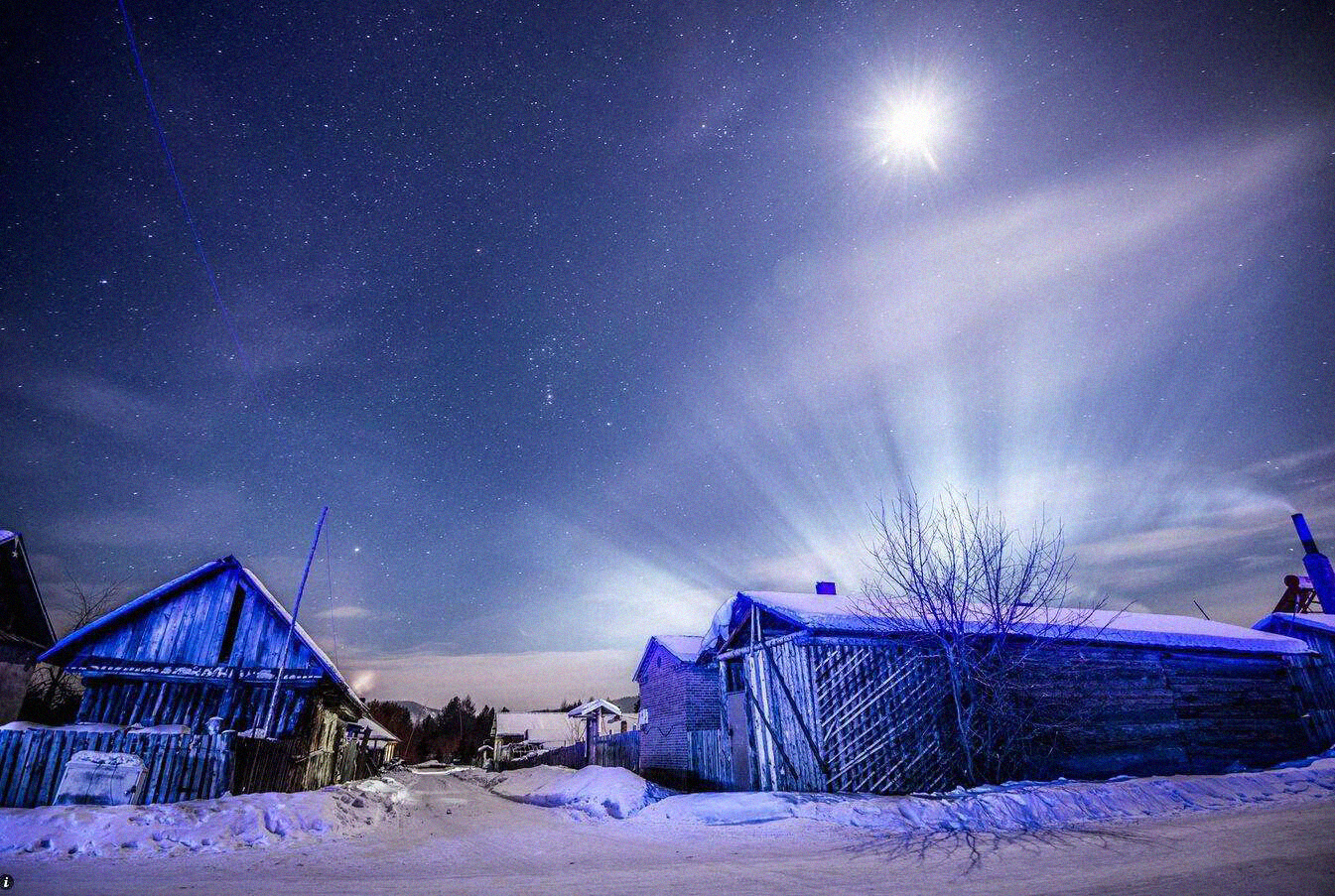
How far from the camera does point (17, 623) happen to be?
18031mm

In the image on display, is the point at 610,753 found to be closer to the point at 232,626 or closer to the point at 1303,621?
the point at 232,626

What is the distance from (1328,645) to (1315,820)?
18837mm

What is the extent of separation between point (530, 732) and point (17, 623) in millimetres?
61836

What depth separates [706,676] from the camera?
25047 mm

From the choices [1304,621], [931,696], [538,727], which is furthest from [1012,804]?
[538,727]

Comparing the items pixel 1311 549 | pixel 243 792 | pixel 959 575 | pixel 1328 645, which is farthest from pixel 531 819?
pixel 1311 549

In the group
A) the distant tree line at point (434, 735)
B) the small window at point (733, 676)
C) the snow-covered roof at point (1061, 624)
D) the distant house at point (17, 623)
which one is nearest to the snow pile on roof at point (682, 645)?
the snow-covered roof at point (1061, 624)

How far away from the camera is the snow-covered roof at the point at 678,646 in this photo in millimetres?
25719

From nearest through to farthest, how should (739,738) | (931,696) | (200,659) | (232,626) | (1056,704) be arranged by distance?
(931,696), (200,659), (1056,704), (232,626), (739,738)

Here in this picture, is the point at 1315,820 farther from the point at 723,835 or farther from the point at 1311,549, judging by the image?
the point at 1311,549

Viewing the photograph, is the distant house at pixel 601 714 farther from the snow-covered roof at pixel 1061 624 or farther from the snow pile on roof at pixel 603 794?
the snow-covered roof at pixel 1061 624

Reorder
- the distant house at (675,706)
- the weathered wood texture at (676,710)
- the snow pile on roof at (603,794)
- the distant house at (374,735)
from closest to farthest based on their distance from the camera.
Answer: the snow pile on roof at (603,794)
the distant house at (675,706)
the weathered wood texture at (676,710)
the distant house at (374,735)

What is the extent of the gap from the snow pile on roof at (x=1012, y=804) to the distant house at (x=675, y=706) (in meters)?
9.81

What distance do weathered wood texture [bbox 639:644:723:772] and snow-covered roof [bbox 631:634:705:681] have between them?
0.30 meters
